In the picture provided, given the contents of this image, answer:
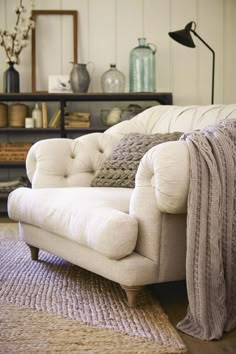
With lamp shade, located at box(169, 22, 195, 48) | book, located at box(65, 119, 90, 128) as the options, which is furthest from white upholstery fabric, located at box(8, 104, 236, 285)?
book, located at box(65, 119, 90, 128)

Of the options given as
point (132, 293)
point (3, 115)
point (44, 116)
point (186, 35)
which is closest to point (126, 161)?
point (132, 293)

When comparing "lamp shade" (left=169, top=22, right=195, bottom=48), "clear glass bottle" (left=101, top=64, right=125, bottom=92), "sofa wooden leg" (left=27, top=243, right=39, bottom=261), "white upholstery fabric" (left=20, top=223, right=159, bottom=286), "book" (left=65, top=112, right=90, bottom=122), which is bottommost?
"sofa wooden leg" (left=27, top=243, right=39, bottom=261)

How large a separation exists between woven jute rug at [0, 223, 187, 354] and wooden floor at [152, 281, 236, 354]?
4 cm

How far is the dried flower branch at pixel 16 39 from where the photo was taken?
14.6 feet

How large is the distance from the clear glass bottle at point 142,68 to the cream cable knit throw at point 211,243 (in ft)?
9.05

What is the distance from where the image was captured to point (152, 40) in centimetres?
469

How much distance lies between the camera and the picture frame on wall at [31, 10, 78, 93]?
15.2 feet

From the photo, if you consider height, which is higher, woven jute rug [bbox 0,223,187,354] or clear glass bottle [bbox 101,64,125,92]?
clear glass bottle [bbox 101,64,125,92]

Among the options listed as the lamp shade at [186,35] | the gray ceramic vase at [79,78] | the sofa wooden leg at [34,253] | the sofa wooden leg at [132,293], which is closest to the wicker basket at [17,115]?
the gray ceramic vase at [79,78]

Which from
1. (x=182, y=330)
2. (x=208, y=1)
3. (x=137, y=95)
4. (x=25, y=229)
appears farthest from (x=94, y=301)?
(x=208, y=1)

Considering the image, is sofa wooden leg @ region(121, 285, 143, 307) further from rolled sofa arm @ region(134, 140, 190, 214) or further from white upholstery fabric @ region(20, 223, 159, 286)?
rolled sofa arm @ region(134, 140, 190, 214)

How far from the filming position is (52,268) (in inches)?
100

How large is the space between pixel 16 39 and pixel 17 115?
0.65 m

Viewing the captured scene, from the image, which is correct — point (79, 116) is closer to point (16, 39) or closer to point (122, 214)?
point (16, 39)
